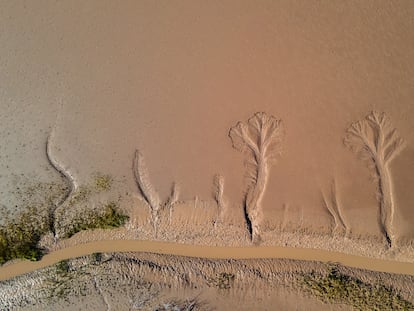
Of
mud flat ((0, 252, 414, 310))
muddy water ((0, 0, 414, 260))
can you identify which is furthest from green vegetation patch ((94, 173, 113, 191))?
mud flat ((0, 252, 414, 310))

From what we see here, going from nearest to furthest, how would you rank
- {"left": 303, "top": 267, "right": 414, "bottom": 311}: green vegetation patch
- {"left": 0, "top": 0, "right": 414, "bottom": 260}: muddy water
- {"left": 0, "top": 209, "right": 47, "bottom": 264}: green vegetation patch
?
{"left": 303, "top": 267, "right": 414, "bottom": 311}: green vegetation patch, {"left": 0, "top": 0, "right": 414, "bottom": 260}: muddy water, {"left": 0, "top": 209, "right": 47, "bottom": 264}: green vegetation patch

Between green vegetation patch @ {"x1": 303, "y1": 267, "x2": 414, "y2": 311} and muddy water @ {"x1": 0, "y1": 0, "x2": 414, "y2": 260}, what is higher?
muddy water @ {"x1": 0, "y1": 0, "x2": 414, "y2": 260}

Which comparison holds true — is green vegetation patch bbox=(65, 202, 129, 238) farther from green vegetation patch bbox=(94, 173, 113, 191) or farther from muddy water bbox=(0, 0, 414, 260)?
muddy water bbox=(0, 0, 414, 260)

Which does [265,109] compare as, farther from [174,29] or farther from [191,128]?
[174,29]

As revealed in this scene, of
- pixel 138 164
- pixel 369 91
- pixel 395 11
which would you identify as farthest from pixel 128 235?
pixel 395 11

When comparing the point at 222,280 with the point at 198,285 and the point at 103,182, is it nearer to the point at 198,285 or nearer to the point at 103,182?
the point at 198,285

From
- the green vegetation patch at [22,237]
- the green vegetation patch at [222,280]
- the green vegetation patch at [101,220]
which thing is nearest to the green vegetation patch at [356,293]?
the green vegetation patch at [222,280]

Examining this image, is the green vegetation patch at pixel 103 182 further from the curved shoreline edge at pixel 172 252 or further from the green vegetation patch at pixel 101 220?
the curved shoreline edge at pixel 172 252
